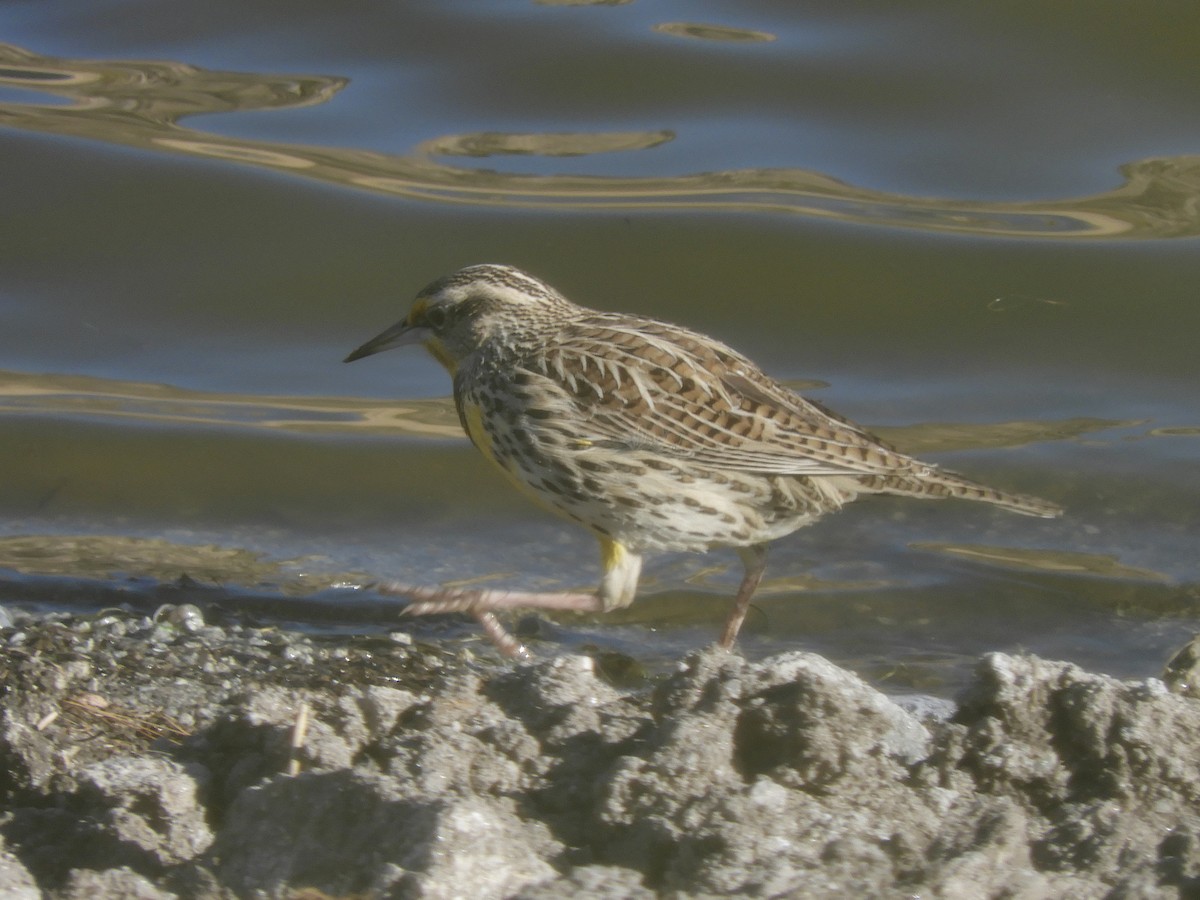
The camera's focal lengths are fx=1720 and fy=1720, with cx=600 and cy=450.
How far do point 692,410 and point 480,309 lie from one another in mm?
1146

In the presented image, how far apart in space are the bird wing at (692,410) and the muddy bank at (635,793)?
2.31 metres

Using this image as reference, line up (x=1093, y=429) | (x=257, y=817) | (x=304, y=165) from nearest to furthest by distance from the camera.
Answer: (x=257, y=817), (x=1093, y=429), (x=304, y=165)

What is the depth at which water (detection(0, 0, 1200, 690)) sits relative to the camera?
8.13 meters

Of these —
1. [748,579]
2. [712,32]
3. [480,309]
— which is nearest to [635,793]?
[748,579]

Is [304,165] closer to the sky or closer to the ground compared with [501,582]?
closer to the sky

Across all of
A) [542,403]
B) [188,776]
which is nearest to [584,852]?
[188,776]

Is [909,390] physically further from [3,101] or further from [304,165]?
[3,101]

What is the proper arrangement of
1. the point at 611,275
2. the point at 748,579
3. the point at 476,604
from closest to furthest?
the point at 476,604 < the point at 748,579 < the point at 611,275

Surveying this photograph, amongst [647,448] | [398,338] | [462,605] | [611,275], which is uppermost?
[611,275]

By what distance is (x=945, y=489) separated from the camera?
7.32 metres

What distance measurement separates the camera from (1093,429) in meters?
9.72

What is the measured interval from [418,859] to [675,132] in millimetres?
9550

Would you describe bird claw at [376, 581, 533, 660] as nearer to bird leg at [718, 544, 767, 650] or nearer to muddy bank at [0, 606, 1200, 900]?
bird leg at [718, 544, 767, 650]

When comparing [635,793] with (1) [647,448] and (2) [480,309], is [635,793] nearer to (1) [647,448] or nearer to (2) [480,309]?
(1) [647,448]
